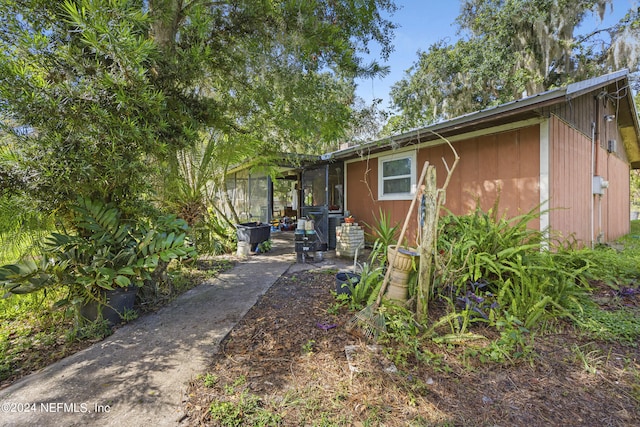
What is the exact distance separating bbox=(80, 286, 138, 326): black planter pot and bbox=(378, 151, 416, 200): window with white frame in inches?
193

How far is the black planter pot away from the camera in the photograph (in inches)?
102

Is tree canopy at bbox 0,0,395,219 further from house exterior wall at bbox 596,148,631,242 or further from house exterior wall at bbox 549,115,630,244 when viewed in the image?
Result: house exterior wall at bbox 596,148,631,242

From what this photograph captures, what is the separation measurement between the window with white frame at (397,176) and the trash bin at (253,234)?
2728mm

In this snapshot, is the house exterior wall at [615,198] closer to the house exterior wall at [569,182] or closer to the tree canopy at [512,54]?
the house exterior wall at [569,182]

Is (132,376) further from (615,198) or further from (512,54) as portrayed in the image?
(512,54)

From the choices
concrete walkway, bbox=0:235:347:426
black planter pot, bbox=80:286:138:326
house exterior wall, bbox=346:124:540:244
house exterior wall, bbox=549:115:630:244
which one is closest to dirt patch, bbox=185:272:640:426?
concrete walkway, bbox=0:235:347:426

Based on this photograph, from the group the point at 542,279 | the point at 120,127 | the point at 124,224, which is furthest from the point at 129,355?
the point at 542,279

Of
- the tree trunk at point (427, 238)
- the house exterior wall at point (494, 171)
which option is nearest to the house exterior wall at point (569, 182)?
the house exterior wall at point (494, 171)

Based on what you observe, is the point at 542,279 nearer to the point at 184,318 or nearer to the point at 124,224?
the point at 184,318

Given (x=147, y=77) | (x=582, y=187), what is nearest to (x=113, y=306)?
(x=147, y=77)

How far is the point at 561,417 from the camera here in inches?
61.6

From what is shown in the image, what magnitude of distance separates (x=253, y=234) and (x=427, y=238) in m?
4.29

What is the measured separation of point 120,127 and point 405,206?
5.00 m

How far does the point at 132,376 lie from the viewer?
1.92 m
